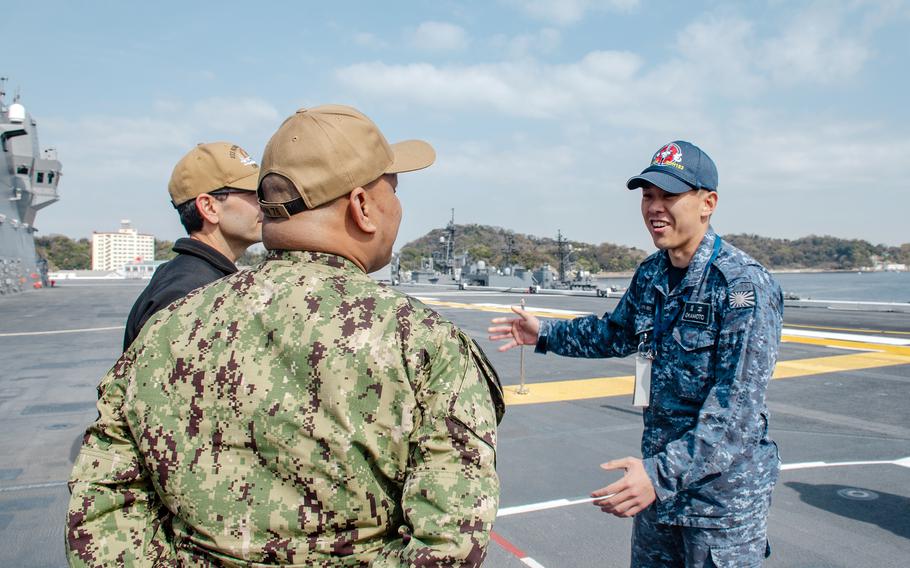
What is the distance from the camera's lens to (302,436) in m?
1.15

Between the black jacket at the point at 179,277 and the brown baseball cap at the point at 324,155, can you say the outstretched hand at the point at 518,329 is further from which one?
the brown baseball cap at the point at 324,155

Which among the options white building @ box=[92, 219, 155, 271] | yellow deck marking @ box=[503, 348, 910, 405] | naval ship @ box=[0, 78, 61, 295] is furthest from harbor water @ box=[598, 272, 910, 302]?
white building @ box=[92, 219, 155, 271]

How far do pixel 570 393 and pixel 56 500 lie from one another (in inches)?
205

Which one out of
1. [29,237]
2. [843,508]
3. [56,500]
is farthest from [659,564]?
[29,237]

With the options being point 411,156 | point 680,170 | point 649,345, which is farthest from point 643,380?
point 411,156

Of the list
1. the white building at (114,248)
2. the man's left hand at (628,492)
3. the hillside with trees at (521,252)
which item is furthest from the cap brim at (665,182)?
the white building at (114,248)

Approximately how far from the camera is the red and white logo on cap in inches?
83.6

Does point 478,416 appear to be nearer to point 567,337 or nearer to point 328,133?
point 328,133

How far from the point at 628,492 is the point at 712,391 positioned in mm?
413

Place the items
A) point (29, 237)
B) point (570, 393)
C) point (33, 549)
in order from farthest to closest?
point (29, 237) < point (570, 393) < point (33, 549)

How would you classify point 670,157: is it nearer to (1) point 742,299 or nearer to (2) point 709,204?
(2) point 709,204

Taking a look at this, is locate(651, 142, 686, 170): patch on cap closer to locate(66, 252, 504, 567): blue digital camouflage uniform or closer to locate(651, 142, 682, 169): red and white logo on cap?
locate(651, 142, 682, 169): red and white logo on cap

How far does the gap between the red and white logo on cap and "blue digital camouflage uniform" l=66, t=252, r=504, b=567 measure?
124cm

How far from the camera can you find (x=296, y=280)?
1220 millimetres
